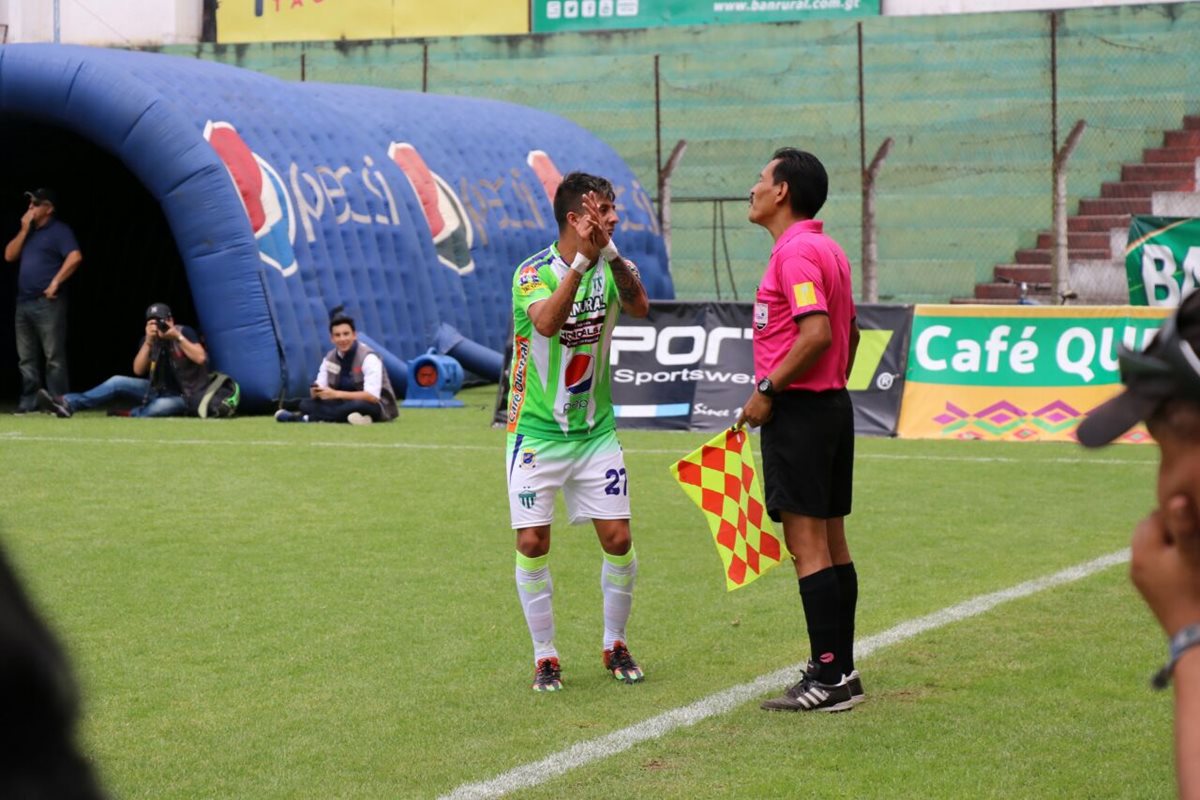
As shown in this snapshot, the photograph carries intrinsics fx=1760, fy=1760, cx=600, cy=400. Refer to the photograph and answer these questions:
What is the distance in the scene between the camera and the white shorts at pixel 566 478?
6.53m

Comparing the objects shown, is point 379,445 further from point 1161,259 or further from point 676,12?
point 676,12

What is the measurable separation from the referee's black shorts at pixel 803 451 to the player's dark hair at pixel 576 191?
1.00 m

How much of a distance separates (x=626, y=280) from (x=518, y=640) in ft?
5.41

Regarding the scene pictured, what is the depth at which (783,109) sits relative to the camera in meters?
29.3

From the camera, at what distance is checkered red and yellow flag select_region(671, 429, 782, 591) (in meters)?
6.57

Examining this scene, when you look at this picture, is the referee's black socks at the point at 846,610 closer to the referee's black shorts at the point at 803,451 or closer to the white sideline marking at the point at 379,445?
the referee's black shorts at the point at 803,451

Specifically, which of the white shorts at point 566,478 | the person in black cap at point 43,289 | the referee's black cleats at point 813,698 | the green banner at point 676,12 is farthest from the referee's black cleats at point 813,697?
the green banner at point 676,12

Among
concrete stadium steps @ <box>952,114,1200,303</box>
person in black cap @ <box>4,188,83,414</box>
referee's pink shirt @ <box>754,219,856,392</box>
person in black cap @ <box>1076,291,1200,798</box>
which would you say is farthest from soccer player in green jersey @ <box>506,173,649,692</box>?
concrete stadium steps @ <box>952,114,1200,303</box>

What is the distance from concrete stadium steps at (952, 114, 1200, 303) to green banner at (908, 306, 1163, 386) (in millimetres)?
9928

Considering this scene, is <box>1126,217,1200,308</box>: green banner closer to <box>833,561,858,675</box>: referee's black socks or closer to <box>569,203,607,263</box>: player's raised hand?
<box>833,561,858,675</box>: referee's black socks

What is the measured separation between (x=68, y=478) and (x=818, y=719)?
25.6 ft

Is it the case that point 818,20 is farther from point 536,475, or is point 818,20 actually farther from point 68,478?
point 536,475

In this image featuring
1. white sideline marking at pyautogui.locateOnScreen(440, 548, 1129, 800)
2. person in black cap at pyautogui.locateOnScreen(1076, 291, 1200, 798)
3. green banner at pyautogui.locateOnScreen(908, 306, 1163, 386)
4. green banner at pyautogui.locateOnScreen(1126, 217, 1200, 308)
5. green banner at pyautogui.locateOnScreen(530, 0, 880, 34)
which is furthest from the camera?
green banner at pyautogui.locateOnScreen(530, 0, 880, 34)

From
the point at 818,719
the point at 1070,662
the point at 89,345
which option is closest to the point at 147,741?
the point at 818,719
